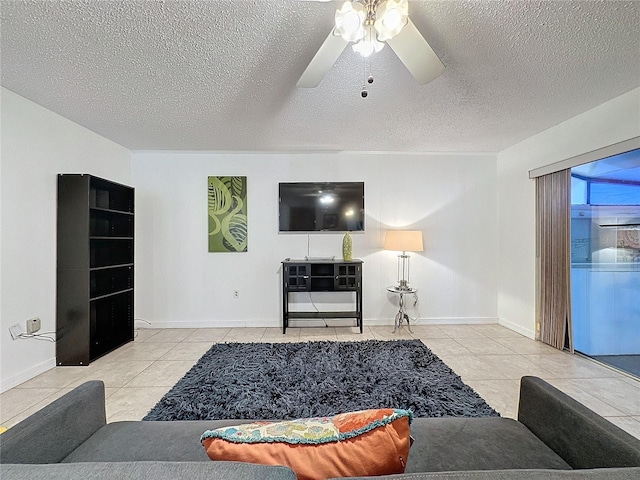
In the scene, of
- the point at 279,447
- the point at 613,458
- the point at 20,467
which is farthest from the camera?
the point at 613,458

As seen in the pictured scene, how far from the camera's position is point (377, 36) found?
1550 mm

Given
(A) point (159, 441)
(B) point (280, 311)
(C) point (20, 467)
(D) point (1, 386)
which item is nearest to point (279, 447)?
(C) point (20, 467)

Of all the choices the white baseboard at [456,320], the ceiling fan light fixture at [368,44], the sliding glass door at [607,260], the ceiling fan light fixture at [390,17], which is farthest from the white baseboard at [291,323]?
the ceiling fan light fixture at [390,17]

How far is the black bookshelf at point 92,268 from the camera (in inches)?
114

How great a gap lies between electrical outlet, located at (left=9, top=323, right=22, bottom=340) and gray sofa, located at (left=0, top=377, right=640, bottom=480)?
6.75ft

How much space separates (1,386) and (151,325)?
5.75 feet

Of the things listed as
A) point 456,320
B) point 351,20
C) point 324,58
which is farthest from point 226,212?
point 456,320

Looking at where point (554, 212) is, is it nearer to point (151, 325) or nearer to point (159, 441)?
point (159, 441)

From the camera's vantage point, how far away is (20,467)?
1.83ft

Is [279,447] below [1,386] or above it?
above

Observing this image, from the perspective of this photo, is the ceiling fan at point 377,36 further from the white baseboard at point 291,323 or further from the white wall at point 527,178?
the white baseboard at point 291,323

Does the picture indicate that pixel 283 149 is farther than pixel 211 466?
Yes

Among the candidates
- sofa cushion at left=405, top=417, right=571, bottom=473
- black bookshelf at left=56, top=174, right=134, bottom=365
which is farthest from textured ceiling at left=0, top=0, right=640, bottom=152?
sofa cushion at left=405, top=417, right=571, bottom=473

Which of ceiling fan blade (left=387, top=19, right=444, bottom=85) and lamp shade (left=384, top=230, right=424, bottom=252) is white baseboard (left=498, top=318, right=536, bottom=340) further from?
ceiling fan blade (left=387, top=19, right=444, bottom=85)
